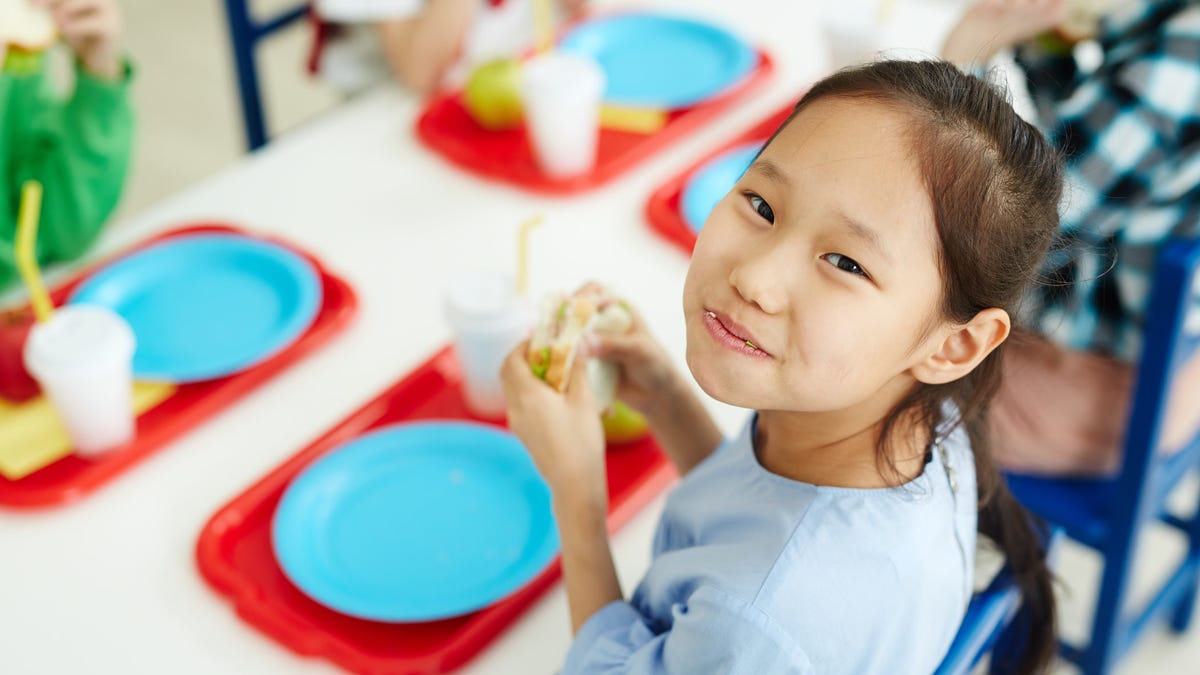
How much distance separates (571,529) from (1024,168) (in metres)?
0.40

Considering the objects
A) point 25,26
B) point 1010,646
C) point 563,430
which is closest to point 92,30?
point 25,26

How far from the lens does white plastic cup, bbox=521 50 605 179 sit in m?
1.37

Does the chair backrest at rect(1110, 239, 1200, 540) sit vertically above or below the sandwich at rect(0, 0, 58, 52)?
below

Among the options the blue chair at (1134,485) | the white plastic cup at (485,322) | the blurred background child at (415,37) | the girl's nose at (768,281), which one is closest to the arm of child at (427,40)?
the blurred background child at (415,37)

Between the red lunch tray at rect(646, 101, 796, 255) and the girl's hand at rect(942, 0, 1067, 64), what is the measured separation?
0.19 m

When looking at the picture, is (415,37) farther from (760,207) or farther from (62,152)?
(760,207)

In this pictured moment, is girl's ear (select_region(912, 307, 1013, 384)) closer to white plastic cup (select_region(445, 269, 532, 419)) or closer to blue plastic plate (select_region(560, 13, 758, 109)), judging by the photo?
white plastic cup (select_region(445, 269, 532, 419))

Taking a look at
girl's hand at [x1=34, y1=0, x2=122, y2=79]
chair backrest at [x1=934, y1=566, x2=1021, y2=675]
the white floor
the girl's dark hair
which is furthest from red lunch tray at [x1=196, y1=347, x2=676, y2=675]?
the white floor

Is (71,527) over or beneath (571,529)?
beneath

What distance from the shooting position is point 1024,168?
71cm

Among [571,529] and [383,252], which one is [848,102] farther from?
[383,252]

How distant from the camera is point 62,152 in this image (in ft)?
4.40

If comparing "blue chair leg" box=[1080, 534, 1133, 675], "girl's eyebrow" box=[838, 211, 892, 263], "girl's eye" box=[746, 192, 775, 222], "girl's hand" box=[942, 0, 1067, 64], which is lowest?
"blue chair leg" box=[1080, 534, 1133, 675]

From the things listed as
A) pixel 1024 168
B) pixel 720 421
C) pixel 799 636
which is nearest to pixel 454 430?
pixel 720 421
